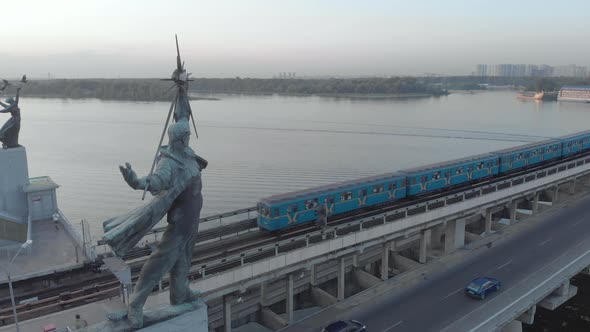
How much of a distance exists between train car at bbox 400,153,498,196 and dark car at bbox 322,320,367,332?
11.5 m

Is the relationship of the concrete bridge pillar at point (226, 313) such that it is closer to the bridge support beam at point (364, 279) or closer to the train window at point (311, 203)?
the train window at point (311, 203)

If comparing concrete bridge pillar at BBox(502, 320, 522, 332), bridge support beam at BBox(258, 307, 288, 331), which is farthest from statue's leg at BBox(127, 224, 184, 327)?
concrete bridge pillar at BBox(502, 320, 522, 332)

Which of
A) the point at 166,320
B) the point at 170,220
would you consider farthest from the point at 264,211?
the point at 170,220

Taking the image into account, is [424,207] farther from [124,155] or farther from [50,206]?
[124,155]

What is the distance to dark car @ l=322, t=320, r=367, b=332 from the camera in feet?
50.9

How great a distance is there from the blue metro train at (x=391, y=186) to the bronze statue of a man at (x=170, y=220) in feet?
36.6

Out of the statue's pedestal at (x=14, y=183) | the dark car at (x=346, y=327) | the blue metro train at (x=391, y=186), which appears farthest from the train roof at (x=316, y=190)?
the statue's pedestal at (x=14, y=183)

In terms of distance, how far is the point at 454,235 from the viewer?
82.8 feet

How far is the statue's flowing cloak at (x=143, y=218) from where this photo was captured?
739cm

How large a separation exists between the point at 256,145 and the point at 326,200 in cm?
3397

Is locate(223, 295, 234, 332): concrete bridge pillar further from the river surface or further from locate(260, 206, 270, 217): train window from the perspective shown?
the river surface

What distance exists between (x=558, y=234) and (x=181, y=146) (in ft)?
81.1

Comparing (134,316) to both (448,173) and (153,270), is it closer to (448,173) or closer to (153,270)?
(153,270)

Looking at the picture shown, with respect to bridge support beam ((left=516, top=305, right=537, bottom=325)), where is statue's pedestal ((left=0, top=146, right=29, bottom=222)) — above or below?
above
